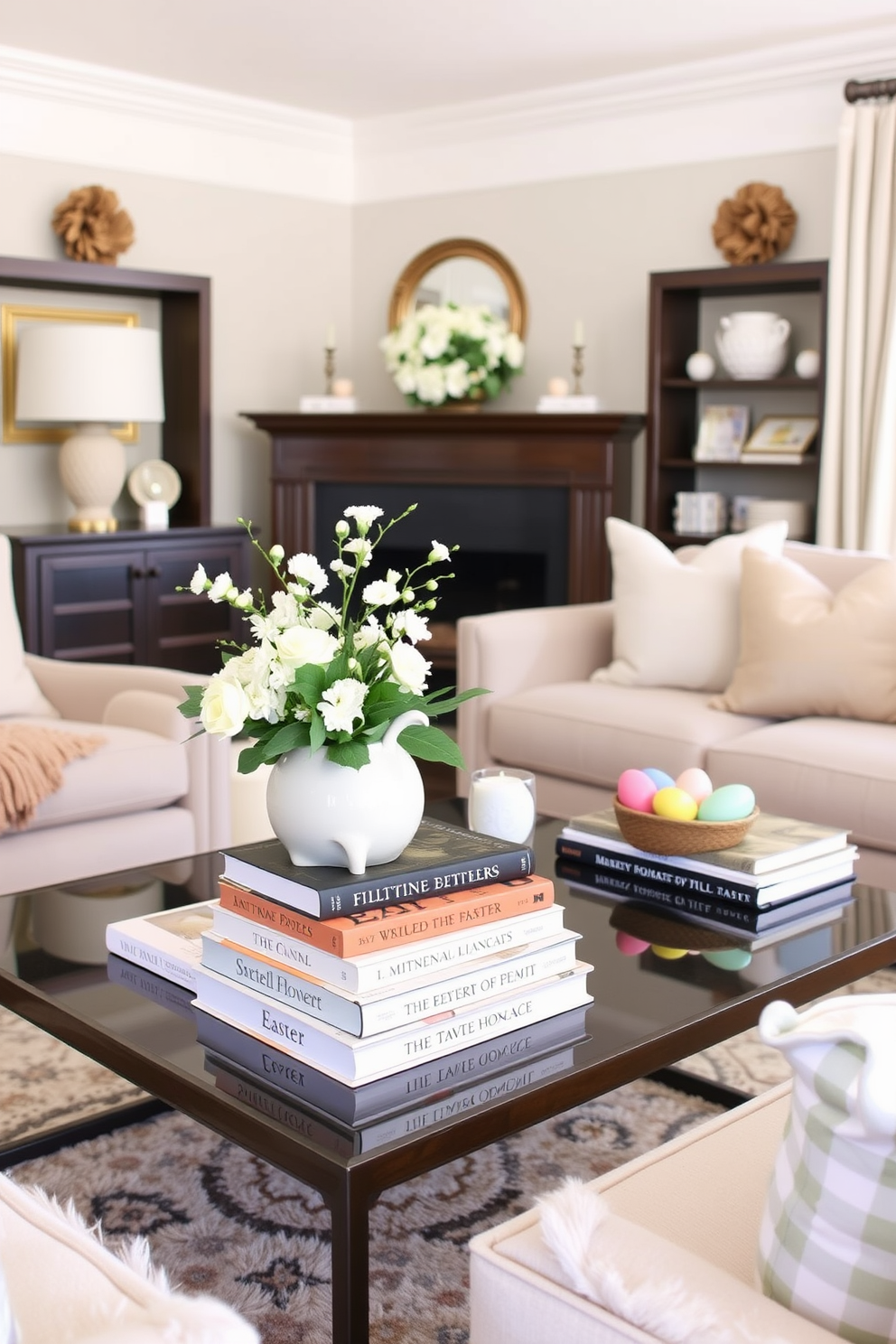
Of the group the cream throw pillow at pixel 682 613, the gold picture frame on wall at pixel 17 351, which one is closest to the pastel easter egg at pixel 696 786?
the cream throw pillow at pixel 682 613

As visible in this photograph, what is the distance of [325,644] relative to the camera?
5.00ft

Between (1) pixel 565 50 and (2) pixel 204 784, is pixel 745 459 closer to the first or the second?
(1) pixel 565 50

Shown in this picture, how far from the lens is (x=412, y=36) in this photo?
4.67 m

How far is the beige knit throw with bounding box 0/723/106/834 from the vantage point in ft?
9.29

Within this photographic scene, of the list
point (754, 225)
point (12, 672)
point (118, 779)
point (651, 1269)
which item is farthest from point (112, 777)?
point (754, 225)

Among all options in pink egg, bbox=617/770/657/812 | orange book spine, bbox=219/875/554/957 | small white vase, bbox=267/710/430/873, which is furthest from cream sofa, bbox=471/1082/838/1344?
pink egg, bbox=617/770/657/812

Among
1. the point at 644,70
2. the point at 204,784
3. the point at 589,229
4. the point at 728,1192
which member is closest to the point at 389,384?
the point at 589,229

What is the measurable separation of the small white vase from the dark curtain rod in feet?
12.4

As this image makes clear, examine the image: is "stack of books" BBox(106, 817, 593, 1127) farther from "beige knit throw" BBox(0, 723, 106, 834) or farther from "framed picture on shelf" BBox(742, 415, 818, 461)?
"framed picture on shelf" BBox(742, 415, 818, 461)

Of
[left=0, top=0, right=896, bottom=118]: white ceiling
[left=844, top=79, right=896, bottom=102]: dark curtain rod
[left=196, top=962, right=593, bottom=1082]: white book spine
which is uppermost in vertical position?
[left=0, top=0, right=896, bottom=118]: white ceiling

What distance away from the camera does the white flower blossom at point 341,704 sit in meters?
1.49

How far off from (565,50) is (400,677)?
3945 millimetres

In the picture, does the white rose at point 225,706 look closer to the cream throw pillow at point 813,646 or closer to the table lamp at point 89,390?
the cream throw pillow at point 813,646

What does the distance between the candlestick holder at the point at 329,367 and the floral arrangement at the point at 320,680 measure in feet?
14.2
